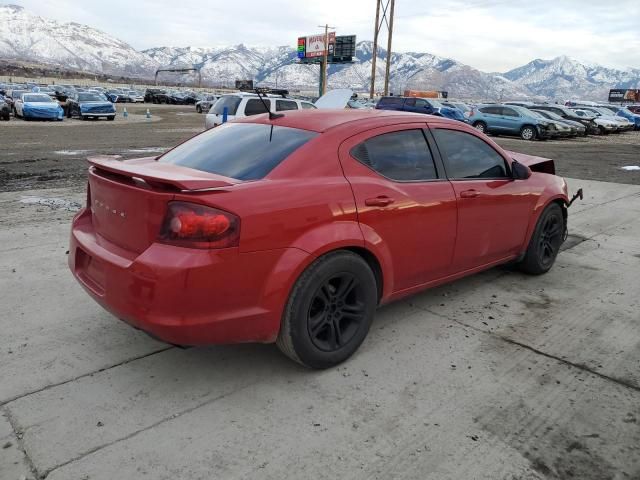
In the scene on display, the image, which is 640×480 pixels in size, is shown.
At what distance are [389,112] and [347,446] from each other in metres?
2.36

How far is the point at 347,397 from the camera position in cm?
290

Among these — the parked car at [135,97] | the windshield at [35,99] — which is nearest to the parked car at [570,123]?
the windshield at [35,99]

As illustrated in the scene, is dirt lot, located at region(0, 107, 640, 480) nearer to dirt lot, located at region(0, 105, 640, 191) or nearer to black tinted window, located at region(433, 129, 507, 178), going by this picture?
black tinted window, located at region(433, 129, 507, 178)

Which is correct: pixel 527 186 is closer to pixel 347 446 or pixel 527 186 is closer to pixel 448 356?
pixel 448 356

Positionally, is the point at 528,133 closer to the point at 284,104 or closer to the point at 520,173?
the point at 284,104

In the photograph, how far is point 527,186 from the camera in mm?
4484

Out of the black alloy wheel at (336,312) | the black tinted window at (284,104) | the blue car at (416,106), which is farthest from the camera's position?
the blue car at (416,106)

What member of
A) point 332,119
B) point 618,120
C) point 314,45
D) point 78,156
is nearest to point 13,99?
point 78,156

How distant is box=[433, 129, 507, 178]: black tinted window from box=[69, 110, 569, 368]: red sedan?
1cm

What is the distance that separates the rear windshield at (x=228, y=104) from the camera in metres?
15.8

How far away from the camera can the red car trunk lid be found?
104 inches

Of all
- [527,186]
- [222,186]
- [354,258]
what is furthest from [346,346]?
[527,186]

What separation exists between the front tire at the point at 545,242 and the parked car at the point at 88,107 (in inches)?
1082

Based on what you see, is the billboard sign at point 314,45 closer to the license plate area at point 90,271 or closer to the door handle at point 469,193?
the door handle at point 469,193
